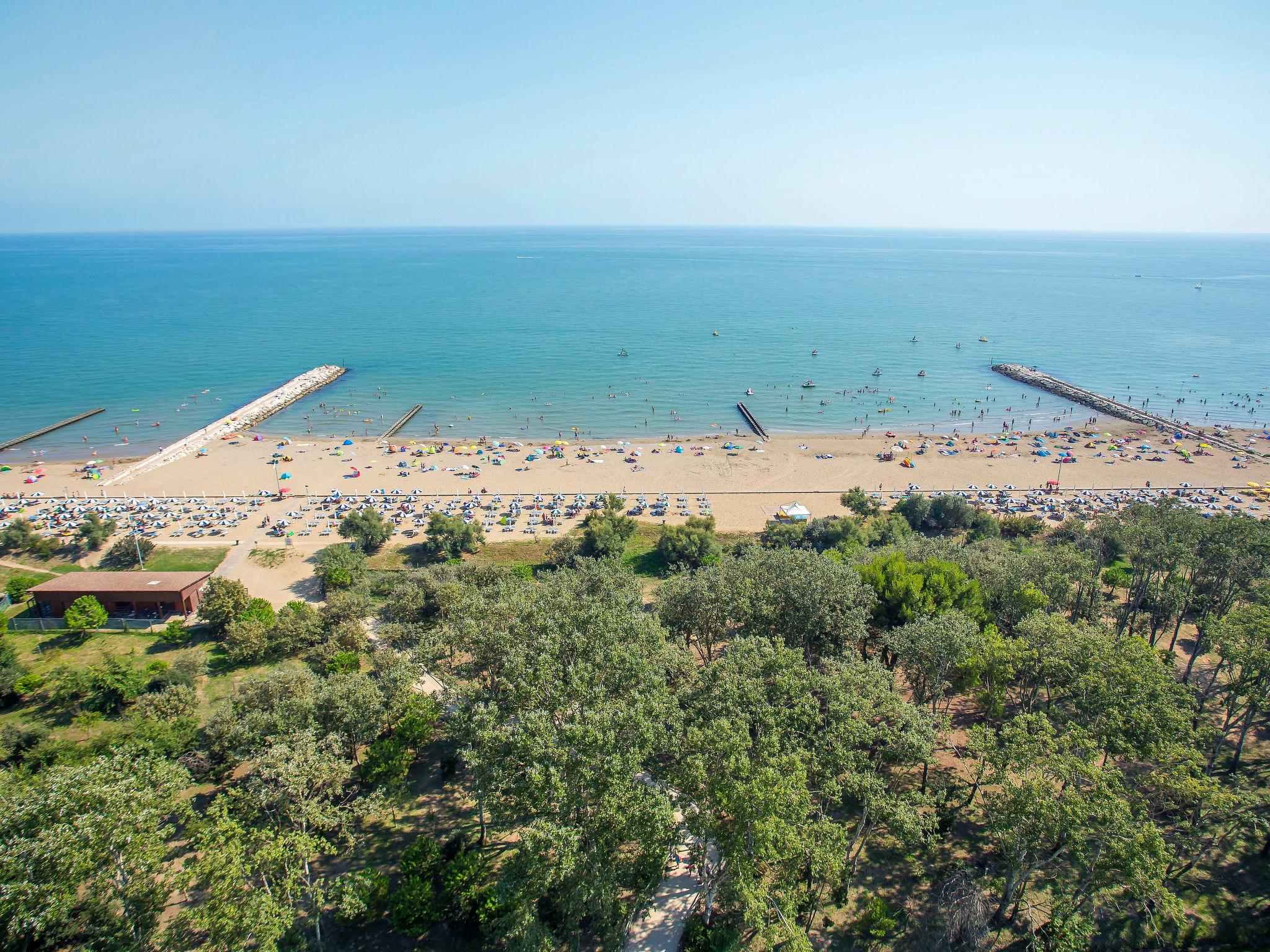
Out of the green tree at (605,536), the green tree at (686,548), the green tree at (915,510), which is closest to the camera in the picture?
the green tree at (605,536)

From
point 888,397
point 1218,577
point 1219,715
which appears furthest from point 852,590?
point 888,397

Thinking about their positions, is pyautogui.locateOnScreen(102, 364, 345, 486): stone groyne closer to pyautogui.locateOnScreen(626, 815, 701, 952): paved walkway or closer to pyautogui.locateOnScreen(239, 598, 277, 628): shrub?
pyautogui.locateOnScreen(239, 598, 277, 628): shrub

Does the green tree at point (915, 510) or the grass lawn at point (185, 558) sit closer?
the grass lawn at point (185, 558)

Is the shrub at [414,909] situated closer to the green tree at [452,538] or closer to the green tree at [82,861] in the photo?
the green tree at [82,861]

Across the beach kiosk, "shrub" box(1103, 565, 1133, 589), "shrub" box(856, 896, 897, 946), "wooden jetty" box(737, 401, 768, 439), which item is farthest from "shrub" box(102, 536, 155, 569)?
"shrub" box(1103, 565, 1133, 589)

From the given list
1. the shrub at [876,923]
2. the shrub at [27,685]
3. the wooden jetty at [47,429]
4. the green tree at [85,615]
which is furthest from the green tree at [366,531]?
the wooden jetty at [47,429]

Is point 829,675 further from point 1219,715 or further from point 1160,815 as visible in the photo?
point 1219,715

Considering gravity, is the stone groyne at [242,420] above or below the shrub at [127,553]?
above

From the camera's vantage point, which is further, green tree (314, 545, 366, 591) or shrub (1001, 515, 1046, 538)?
shrub (1001, 515, 1046, 538)
